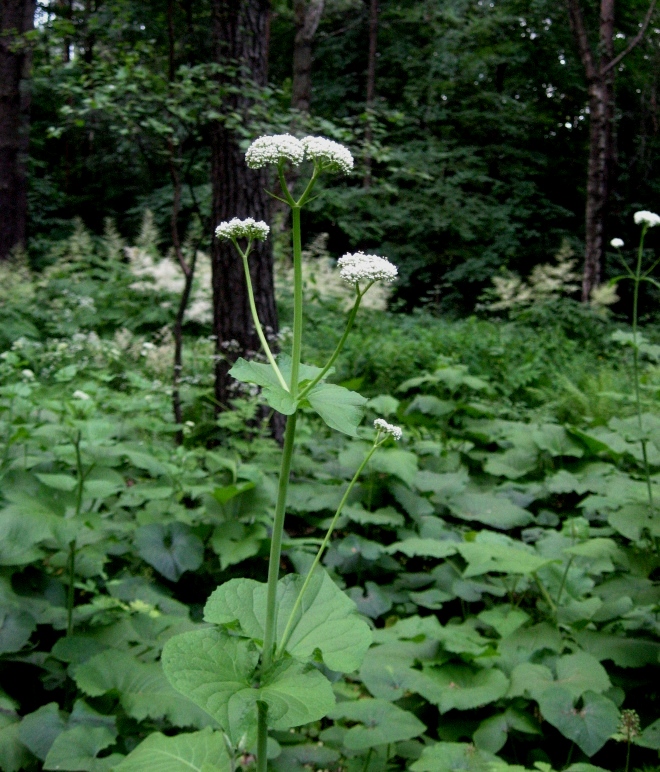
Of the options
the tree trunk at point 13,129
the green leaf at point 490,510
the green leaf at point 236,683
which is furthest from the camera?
the tree trunk at point 13,129

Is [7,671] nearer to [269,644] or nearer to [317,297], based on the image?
[269,644]

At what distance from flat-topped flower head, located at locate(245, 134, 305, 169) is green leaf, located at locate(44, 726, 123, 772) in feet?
4.48

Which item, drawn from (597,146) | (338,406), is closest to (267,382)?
(338,406)

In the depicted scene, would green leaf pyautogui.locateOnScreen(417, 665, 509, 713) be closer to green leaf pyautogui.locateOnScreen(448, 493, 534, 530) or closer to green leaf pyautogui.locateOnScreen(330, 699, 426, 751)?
green leaf pyautogui.locateOnScreen(330, 699, 426, 751)

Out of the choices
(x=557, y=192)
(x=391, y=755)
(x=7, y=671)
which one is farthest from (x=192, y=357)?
(x=557, y=192)

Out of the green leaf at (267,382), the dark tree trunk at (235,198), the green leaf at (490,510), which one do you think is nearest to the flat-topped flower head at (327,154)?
the green leaf at (267,382)

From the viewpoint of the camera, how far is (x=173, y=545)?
247cm

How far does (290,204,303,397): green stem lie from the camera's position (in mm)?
936

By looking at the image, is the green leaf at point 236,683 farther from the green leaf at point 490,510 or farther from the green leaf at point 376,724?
the green leaf at point 490,510

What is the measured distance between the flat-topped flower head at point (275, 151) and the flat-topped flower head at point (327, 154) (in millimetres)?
16

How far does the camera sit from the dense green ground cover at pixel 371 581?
1.75 metres

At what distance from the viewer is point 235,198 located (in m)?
3.93

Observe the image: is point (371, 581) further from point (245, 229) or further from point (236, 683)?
point (245, 229)

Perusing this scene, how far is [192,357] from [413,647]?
12.7ft
